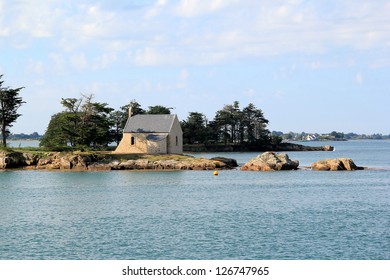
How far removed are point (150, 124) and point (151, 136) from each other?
197 centimetres

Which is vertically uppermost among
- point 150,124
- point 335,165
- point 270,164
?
point 150,124

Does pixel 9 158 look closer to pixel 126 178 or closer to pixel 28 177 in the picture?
pixel 28 177

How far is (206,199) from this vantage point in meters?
46.2

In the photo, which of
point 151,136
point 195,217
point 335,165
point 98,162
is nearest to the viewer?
point 195,217

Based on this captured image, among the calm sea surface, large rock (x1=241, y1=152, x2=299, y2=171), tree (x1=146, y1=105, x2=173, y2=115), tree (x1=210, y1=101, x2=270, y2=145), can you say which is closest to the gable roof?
large rock (x1=241, y1=152, x2=299, y2=171)

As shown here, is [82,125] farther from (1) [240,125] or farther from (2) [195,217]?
(1) [240,125]

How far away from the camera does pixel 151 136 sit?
77.5 m

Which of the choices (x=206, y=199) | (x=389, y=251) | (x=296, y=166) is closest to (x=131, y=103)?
(x=296, y=166)

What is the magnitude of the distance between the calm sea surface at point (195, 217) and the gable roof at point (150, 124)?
15499 millimetres

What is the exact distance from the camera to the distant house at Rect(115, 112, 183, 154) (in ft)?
253

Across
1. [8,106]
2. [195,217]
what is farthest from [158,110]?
[195,217]

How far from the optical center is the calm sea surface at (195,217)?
28.3 meters

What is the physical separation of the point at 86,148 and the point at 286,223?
4696cm

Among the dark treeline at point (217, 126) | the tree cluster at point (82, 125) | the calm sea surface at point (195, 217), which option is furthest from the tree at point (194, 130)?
the calm sea surface at point (195, 217)
